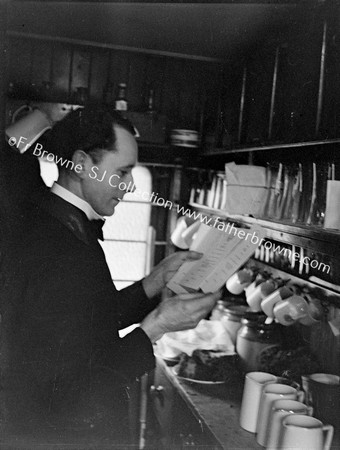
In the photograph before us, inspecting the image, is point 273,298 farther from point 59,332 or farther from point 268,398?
point 59,332

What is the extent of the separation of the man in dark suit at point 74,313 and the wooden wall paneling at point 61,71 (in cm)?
177

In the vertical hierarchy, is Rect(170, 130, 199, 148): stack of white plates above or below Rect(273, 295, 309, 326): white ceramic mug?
above

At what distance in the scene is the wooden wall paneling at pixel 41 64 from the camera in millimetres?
3551

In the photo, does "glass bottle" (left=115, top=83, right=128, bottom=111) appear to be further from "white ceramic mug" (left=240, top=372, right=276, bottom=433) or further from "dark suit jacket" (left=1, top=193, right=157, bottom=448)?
"white ceramic mug" (left=240, top=372, right=276, bottom=433)

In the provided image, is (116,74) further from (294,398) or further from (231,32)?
Answer: (294,398)

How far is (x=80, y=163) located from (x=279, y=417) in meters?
1.02

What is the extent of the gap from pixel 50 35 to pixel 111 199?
78.6 inches

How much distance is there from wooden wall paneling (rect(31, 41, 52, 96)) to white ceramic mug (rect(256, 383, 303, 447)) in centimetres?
247

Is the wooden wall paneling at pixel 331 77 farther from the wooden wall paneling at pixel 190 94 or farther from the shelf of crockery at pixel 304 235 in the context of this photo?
the wooden wall paneling at pixel 190 94

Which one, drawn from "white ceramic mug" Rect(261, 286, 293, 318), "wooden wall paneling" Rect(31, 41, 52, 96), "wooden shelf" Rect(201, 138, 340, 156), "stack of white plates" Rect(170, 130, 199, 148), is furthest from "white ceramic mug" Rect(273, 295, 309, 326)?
"wooden wall paneling" Rect(31, 41, 52, 96)

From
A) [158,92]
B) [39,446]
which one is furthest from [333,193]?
[158,92]

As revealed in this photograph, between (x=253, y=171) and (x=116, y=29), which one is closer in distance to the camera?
(x=253, y=171)

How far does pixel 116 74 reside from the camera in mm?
3691

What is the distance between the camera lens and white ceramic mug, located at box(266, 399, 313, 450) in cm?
168
